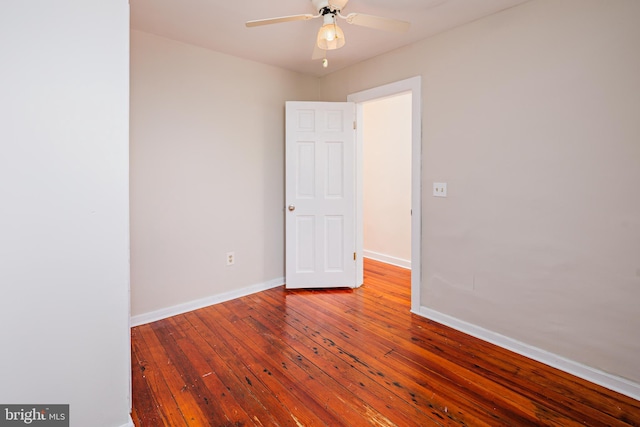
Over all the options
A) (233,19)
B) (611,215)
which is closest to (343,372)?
(611,215)

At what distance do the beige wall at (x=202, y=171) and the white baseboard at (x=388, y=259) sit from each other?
1732 millimetres

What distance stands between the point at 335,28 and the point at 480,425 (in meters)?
2.37

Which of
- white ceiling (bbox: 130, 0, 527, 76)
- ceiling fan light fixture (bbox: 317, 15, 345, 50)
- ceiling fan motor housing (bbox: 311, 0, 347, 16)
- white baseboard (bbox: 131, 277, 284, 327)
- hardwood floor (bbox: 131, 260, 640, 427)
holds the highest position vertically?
white ceiling (bbox: 130, 0, 527, 76)

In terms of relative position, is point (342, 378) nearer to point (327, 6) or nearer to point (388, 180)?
point (327, 6)

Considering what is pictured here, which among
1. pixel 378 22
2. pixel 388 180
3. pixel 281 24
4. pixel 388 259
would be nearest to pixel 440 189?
pixel 378 22

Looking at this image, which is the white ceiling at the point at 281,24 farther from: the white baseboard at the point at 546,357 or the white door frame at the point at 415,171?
the white baseboard at the point at 546,357

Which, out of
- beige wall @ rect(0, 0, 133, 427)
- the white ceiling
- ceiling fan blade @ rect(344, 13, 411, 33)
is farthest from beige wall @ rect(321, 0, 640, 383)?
beige wall @ rect(0, 0, 133, 427)

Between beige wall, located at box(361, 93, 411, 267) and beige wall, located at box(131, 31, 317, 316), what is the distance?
4.99 ft

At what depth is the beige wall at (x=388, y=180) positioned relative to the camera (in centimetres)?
434

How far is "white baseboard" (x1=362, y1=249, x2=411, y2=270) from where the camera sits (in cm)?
433

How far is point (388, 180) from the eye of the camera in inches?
181

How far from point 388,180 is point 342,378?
10.4 ft

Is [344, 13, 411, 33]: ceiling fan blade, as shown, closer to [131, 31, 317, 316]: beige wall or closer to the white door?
the white door

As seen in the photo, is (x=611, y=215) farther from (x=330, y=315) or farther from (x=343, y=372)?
(x=330, y=315)
